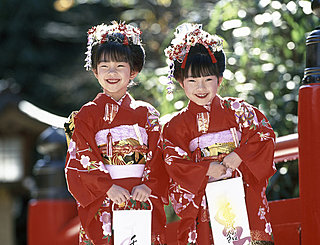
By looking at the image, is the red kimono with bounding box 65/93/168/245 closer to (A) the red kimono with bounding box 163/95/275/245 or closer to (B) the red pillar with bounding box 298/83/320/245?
(A) the red kimono with bounding box 163/95/275/245

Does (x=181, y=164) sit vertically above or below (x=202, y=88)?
below

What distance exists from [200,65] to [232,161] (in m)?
0.47

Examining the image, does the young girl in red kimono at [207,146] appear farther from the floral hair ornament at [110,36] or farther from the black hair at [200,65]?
the floral hair ornament at [110,36]

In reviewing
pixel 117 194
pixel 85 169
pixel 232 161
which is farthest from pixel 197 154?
pixel 85 169

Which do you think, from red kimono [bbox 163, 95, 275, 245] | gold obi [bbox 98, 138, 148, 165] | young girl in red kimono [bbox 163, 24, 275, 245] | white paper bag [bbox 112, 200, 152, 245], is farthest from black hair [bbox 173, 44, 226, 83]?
white paper bag [bbox 112, 200, 152, 245]

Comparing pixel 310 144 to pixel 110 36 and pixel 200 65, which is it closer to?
pixel 200 65

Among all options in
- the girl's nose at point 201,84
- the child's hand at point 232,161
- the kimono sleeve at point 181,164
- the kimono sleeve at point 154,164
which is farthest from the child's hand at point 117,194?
the girl's nose at point 201,84

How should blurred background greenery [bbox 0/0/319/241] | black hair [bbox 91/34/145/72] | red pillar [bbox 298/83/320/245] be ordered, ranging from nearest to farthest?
1. red pillar [bbox 298/83/320/245]
2. black hair [bbox 91/34/145/72]
3. blurred background greenery [bbox 0/0/319/241]

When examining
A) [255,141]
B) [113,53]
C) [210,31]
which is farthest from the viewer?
[210,31]

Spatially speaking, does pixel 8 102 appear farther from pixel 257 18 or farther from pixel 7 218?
pixel 257 18

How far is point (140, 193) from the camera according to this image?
261cm

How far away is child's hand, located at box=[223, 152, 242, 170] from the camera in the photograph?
2594 mm

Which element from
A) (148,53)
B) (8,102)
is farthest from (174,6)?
(8,102)

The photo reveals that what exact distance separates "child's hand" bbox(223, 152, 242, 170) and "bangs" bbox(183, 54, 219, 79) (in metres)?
0.39
